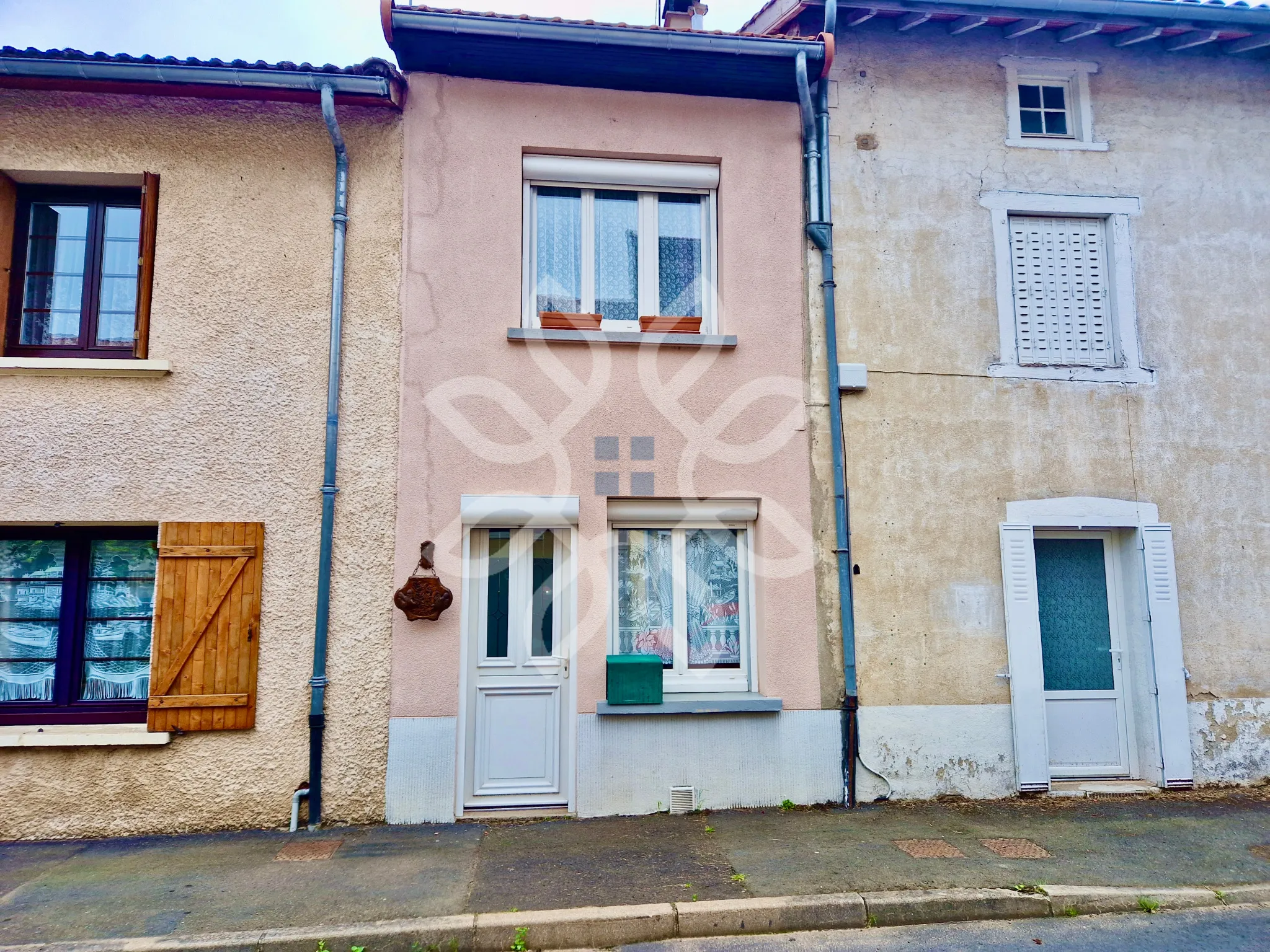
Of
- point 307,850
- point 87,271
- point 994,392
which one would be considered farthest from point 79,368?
point 994,392

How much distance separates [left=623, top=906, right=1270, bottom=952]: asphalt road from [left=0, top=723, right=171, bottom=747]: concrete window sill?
3.67 m

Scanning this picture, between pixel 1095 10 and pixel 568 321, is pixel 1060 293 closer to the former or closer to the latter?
pixel 1095 10

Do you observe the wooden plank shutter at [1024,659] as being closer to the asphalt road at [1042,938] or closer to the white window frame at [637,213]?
the asphalt road at [1042,938]

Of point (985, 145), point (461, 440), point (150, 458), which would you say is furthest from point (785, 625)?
point (150, 458)

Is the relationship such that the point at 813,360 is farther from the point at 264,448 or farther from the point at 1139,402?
the point at 264,448

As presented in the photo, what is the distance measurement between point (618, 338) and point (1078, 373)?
3.83 m


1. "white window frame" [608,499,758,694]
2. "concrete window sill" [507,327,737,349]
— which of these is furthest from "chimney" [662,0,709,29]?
"white window frame" [608,499,758,694]

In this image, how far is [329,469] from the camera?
18.6ft

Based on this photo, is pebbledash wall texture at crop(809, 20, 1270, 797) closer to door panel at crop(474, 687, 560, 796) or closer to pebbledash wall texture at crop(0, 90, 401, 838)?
door panel at crop(474, 687, 560, 796)

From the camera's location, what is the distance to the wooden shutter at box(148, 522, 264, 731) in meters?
5.43

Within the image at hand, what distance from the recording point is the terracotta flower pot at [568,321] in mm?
6023

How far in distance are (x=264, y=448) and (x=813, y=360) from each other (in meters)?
4.27

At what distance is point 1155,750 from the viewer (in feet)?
20.2

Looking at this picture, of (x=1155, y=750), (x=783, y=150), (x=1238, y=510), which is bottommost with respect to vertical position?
(x=1155, y=750)
